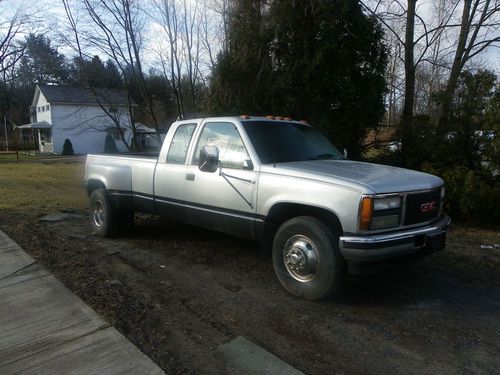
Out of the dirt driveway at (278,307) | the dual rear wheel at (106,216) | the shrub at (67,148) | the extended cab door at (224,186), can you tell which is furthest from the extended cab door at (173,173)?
the shrub at (67,148)

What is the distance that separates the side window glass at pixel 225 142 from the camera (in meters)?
4.99

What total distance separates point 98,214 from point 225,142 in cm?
293

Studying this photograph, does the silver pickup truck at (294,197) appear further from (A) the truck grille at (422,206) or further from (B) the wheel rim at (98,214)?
(B) the wheel rim at (98,214)

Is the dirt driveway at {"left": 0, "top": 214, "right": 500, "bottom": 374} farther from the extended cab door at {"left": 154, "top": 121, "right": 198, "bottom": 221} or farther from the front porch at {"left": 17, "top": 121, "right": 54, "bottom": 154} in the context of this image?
the front porch at {"left": 17, "top": 121, "right": 54, "bottom": 154}

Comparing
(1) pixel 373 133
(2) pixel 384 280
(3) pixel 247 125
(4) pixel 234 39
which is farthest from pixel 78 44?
(2) pixel 384 280

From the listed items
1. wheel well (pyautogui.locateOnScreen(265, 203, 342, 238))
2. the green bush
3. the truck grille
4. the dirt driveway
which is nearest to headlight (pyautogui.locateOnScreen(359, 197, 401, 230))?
the truck grille

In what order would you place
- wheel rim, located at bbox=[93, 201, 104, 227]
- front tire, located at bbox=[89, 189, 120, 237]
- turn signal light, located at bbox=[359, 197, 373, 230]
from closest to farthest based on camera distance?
turn signal light, located at bbox=[359, 197, 373, 230] → front tire, located at bbox=[89, 189, 120, 237] → wheel rim, located at bbox=[93, 201, 104, 227]

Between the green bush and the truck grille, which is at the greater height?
the truck grille

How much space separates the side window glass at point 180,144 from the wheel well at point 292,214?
1.62m

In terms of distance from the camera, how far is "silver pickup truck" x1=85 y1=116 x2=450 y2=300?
395cm

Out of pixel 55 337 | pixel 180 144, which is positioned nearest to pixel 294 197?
pixel 180 144

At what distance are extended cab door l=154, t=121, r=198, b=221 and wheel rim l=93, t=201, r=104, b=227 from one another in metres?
1.33

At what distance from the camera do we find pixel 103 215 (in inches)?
268

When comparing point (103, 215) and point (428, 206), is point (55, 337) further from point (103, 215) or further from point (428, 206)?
point (428, 206)
